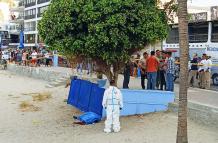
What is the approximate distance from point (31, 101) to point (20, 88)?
6.28m

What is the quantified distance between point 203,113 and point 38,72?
21.8 m

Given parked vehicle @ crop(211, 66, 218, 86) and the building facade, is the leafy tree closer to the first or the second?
parked vehicle @ crop(211, 66, 218, 86)

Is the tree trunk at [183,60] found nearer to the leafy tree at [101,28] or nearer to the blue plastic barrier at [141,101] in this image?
the leafy tree at [101,28]

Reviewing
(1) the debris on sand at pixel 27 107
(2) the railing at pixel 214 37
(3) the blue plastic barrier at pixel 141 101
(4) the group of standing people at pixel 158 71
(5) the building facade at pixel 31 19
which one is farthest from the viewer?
(5) the building facade at pixel 31 19

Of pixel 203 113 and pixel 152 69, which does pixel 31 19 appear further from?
pixel 203 113

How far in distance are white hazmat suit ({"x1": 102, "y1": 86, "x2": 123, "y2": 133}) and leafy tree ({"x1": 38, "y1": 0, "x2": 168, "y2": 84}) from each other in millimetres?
1452

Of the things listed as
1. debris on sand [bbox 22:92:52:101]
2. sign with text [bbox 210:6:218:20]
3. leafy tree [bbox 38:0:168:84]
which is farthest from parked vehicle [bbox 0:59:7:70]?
leafy tree [bbox 38:0:168:84]

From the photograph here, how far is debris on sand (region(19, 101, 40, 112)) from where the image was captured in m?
18.3

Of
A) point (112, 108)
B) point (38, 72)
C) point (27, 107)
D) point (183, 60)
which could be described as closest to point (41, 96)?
point (27, 107)

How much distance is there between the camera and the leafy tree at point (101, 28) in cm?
1345

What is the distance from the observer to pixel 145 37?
13898 millimetres

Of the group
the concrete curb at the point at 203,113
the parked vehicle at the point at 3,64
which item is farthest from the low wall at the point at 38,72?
the concrete curb at the point at 203,113

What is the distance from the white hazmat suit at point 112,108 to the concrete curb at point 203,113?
2.31 metres

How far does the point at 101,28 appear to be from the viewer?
13297mm
